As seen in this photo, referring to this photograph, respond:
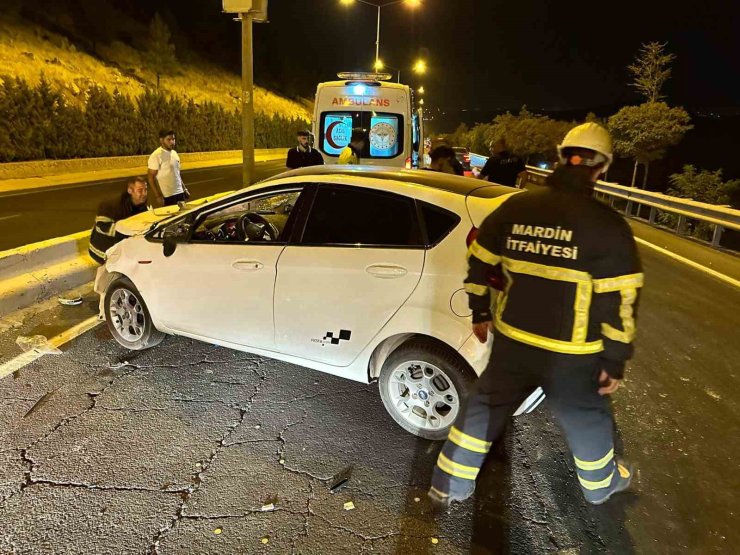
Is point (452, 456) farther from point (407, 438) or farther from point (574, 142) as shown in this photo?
point (574, 142)

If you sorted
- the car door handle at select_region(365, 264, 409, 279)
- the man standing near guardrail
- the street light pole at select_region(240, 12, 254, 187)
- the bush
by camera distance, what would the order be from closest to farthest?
1. the car door handle at select_region(365, 264, 409, 279)
2. the man standing near guardrail
3. the street light pole at select_region(240, 12, 254, 187)
4. the bush

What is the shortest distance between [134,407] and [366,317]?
171 cm

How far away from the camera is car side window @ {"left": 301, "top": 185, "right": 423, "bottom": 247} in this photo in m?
3.40

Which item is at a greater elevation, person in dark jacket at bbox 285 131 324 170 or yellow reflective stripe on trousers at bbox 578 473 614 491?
person in dark jacket at bbox 285 131 324 170

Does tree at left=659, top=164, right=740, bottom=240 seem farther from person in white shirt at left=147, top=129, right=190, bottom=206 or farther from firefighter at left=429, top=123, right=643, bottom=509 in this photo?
firefighter at left=429, top=123, right=643, bottom=509

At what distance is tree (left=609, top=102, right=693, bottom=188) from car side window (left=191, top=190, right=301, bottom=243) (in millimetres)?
21389

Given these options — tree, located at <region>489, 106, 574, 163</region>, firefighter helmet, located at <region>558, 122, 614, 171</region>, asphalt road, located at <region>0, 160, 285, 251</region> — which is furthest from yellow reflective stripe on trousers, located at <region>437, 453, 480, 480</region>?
tree, located at <region>489, 106, 574, 163</region>

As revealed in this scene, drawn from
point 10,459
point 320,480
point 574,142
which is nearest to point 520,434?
point 320,480

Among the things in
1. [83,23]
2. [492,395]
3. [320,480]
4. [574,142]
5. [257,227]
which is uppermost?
[83,23]

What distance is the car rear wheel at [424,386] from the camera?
3.18m

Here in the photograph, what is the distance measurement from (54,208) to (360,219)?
1101cm

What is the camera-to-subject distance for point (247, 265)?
381 cm

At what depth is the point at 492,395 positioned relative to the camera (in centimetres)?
254

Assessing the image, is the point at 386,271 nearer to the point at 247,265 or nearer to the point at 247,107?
Answer: the point at 247,265
